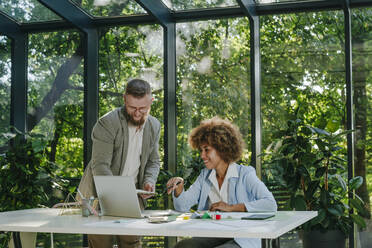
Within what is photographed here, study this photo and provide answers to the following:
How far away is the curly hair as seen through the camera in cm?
339

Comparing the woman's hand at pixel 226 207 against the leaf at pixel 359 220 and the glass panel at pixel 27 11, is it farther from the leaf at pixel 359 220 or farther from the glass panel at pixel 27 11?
the glass panel at pixel 27 11

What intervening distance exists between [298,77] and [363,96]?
657 millimetres

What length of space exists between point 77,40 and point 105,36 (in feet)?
1.02

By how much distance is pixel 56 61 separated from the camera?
18.9ft

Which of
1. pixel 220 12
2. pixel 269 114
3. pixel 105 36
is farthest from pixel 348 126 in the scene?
pixel 105 36

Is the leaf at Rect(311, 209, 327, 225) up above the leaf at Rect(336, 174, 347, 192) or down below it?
below

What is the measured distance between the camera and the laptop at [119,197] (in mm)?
2939

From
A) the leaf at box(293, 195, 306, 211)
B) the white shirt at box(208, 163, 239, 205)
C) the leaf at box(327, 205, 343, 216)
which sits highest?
the white shirt at box(208, 163, 239, 205)

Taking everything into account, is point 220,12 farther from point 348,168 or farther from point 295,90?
point 348,168

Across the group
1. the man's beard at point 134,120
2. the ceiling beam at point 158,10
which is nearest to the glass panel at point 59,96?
the ceiling beam at point 158,10

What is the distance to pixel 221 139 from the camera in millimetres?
3404

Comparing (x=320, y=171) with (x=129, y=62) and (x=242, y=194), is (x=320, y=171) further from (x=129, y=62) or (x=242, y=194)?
(x=129, y=62)

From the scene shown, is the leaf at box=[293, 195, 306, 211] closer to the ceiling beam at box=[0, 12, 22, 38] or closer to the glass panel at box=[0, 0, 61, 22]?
the glass panel at box=[0, 0, 61, 22]

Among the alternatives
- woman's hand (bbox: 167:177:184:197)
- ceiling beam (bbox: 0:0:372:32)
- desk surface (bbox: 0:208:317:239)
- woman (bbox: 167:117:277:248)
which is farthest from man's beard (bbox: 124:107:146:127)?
ceiling beam (bbox: 0:0:372:32)
